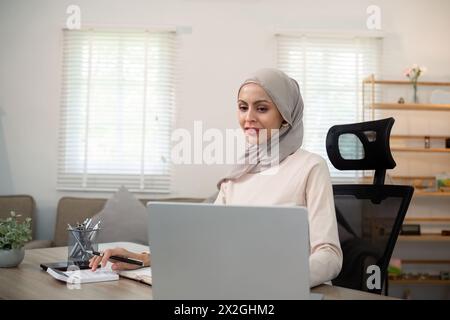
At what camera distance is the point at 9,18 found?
3758mm

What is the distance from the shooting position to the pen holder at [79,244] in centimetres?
139

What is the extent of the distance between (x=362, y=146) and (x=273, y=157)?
0.37 meters

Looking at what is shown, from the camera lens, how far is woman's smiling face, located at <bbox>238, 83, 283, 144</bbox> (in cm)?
158

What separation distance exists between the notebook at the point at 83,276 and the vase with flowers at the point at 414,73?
3.18 meters

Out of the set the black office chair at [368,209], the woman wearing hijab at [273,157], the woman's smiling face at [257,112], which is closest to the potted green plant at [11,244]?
the woman wearing hijab at [273,157]

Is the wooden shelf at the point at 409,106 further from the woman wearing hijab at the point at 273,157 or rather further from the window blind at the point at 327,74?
the woman wearing hijab at the point at 273,157

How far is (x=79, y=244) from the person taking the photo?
1400 millimetres

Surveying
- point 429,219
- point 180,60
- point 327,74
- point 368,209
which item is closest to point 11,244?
point 368,209

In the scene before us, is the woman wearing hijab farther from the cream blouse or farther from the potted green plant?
the potted green plant

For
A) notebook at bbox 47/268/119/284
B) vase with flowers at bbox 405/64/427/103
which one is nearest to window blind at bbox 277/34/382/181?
vase with flowers at bbox 405/64/427/103

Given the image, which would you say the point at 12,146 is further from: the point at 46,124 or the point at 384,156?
the point at 384,156

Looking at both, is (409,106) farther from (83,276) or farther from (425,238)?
(83,276)
